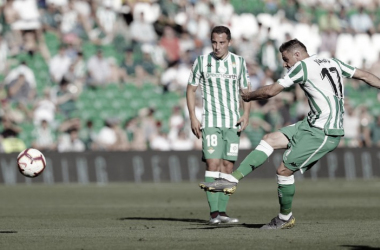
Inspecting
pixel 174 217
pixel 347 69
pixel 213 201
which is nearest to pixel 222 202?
pixel 213 201

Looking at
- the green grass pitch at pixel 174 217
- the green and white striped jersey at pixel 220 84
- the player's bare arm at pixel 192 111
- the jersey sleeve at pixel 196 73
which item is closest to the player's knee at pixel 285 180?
the green grass pitch at pixel 174 217

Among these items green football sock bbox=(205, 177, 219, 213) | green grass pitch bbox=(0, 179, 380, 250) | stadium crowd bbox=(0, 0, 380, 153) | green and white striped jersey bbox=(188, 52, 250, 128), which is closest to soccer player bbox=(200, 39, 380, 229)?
green grass pitch bbox=(0, 179, 380, 250)

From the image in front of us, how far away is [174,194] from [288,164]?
854cm

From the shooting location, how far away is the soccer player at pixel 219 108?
11516 mm

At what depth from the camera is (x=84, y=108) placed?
80.1 ft

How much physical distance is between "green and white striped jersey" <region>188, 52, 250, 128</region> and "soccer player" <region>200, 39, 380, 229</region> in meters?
1.37

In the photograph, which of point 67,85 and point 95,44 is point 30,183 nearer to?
point 67,85

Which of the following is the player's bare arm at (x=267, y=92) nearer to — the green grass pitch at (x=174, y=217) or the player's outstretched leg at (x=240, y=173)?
the player's outstretched leg at (x=240, y=173)

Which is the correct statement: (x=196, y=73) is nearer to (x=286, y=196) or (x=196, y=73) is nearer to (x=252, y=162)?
(x=252, y=162)

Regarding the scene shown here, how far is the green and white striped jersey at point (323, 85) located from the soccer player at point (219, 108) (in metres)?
1.64

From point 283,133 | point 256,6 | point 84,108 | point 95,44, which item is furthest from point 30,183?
point 283,133

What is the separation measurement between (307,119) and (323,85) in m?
0.50

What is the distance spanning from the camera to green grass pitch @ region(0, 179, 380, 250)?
870cm

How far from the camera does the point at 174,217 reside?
12641 mm
